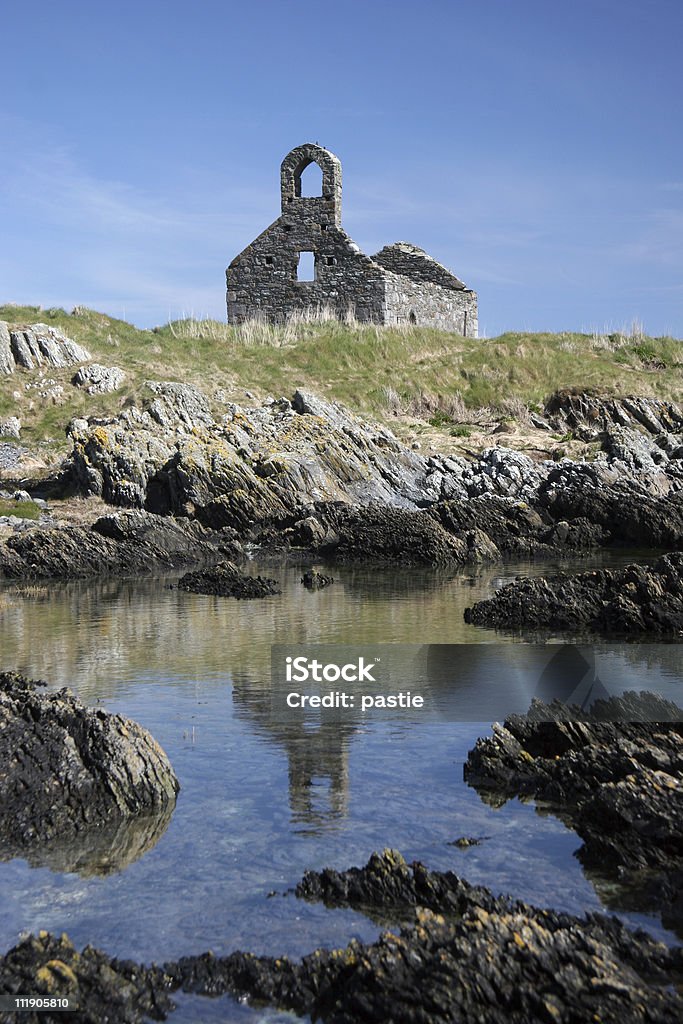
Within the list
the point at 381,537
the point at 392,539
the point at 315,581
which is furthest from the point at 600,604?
the point at 381,537

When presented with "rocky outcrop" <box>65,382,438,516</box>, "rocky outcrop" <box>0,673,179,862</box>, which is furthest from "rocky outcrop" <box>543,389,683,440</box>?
"rocky outcrop" <box>0,673,179,862</box>

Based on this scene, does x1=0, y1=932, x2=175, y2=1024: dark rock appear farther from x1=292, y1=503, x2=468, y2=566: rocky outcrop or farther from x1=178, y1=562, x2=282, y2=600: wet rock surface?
x1=292, y1=503, x2=468, y2=566: rocky outcrop

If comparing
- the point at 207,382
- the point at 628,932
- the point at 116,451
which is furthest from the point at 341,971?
the point at 207,382

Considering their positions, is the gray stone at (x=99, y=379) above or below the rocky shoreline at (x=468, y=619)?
above

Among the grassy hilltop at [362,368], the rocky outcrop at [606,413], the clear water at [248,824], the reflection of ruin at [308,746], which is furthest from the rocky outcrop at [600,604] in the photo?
the rocky outcrop at [606,413]

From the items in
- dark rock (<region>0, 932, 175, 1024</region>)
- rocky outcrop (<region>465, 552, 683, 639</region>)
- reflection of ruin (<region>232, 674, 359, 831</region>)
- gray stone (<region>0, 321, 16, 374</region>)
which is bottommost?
dark rock (<region>0, 932, 175, 1024</region>)

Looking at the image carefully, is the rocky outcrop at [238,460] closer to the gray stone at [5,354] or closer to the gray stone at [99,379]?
the gray stone at [99,379]

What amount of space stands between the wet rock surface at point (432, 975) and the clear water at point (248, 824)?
0.24m

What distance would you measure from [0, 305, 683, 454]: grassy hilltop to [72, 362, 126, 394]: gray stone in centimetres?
39

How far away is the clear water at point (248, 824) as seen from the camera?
730 centimetres

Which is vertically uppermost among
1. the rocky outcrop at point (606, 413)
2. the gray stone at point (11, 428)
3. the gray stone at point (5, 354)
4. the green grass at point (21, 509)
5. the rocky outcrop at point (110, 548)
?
the gray stone at point (5, 354)

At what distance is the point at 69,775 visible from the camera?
31.0ft

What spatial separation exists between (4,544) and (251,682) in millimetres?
14466

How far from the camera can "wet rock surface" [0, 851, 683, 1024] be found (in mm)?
5691
